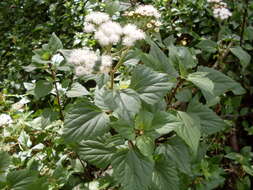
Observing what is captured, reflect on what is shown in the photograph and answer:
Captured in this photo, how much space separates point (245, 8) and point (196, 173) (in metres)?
1.06

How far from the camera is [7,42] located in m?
2.77

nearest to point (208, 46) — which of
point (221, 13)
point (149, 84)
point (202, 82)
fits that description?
point (221, 13)

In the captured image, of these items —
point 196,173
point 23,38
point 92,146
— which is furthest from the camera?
point 23,38

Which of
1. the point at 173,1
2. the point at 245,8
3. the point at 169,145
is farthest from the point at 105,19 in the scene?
the point at 173,1

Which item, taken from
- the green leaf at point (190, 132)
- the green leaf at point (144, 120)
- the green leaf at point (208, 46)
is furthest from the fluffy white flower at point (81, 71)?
the green leaf at point (208, 46)

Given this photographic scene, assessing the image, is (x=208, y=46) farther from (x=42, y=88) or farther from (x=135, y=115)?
(x=42, y=88)

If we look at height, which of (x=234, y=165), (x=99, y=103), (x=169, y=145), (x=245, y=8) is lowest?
(x=234, y=165)

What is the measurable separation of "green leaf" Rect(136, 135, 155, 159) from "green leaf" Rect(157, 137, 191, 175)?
11 centimetres

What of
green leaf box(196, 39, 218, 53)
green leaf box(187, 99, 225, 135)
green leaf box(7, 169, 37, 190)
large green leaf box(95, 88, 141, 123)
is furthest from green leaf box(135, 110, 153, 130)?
green leaf box(196, 39, 218, 53)

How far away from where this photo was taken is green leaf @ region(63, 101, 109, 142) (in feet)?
2.87

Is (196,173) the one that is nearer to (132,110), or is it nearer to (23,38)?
(132,110)

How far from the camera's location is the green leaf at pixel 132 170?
853 mm

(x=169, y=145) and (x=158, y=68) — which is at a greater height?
(x=158, y=68)

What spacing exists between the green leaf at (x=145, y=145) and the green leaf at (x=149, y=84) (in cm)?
13
